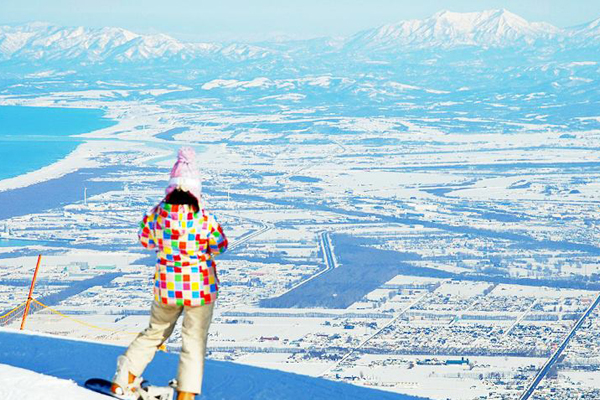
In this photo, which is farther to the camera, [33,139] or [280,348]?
[33,139]

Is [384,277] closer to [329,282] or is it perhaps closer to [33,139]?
[329,282]

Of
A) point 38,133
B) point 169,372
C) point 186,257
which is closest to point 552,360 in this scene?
point 169,372

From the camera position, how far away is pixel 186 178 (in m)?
3.94

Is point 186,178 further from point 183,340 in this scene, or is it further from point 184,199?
point 183,340


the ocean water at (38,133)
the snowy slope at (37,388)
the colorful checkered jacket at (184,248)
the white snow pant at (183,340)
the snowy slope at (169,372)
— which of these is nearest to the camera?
the colorful checkered jacket at (184,248)

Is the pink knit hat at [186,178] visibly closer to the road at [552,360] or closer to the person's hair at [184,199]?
the person's hair at [184,199]

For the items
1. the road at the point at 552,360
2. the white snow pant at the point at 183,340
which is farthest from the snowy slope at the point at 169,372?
the road at the point at 552,360

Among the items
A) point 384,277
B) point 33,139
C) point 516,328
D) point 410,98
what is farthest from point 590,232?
point 410,98

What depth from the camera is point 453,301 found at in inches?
922

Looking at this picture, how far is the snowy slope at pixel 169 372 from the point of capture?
4.85 metres

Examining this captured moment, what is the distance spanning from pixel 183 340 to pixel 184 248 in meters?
0.37

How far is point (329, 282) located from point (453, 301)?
10.5 ft

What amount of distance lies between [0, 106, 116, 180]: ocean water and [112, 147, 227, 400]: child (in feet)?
150

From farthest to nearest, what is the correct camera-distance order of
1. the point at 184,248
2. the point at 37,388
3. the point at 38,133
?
the point at 38,133 → the point at 37,388 → the point at 184,248
